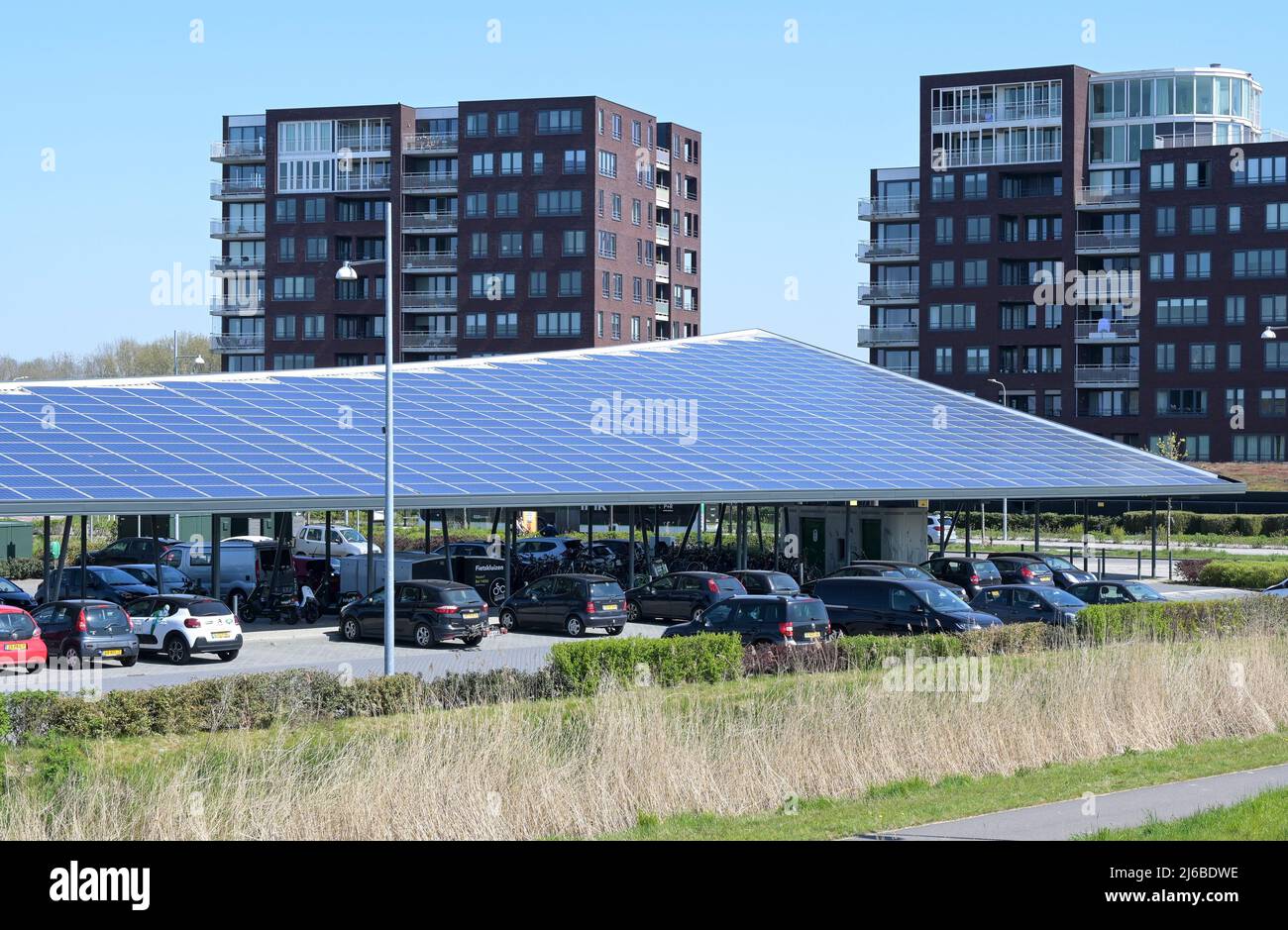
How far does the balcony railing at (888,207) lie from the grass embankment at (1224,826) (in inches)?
3875

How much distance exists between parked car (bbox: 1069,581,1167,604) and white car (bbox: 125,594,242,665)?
1922 centimetres

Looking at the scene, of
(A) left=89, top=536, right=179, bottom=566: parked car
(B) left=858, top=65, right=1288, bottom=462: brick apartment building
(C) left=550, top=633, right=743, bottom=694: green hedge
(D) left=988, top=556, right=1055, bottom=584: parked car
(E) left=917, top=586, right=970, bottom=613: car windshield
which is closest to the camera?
(C) left=550, top=633, right=743, bottom=694: green hedge

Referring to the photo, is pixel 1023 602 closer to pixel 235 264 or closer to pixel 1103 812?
pixel 1103 812

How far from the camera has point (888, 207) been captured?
112 metres

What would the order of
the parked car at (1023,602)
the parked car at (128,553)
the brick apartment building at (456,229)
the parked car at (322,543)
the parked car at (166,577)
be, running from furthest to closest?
the brick apartment building at (456,229) → the parked car at (322,543) → the parked car at (128,553) → the parked car at (166,577) → the parked car at (1023,602)

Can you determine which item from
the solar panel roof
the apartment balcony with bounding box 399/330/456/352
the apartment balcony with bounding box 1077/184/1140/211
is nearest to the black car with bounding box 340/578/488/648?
the solar panel roof

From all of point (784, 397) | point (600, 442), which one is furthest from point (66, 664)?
point (784, 397)

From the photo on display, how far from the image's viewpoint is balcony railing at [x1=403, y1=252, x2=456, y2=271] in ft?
367

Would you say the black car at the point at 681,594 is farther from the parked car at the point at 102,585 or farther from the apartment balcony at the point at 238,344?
the apartment balcony at the point at 238,344

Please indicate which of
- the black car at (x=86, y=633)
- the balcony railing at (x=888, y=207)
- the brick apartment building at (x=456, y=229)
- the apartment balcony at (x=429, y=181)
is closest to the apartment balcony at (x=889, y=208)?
the balcony railing at (x=888, y=207)

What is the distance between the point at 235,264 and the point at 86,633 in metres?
93.6

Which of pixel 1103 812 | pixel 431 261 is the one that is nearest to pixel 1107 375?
pixel 431 261

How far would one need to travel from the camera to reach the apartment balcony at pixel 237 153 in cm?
11738

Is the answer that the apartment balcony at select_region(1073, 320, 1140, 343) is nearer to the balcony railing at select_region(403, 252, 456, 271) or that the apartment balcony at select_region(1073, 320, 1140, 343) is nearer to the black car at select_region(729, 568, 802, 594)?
the balcony railing at select_region(403, 252, 456, 271)
